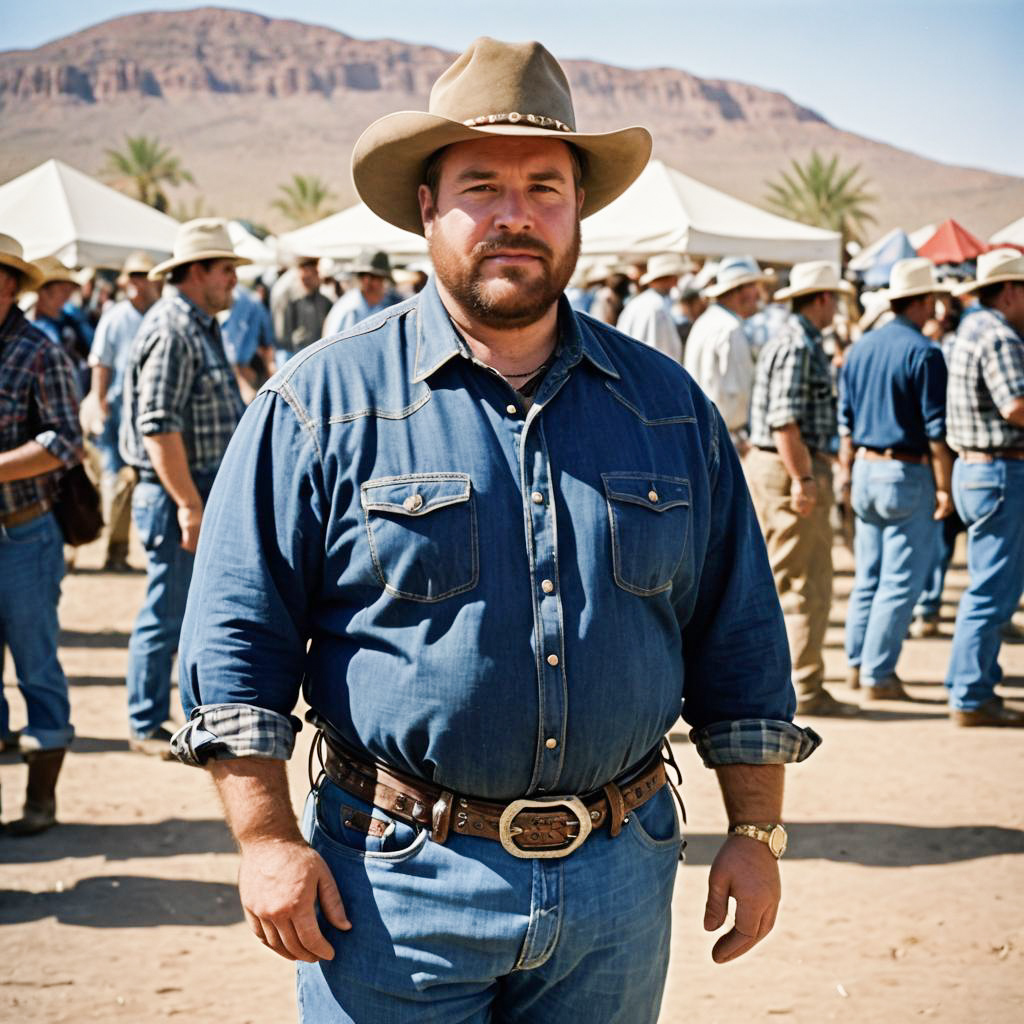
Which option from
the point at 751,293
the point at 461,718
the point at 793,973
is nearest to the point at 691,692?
the point at 461,718

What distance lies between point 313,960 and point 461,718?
0.46m

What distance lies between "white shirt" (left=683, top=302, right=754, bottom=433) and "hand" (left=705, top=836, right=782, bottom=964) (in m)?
6.84

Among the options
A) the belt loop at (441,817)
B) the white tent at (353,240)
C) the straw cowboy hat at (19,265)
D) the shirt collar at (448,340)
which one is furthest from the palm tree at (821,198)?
the belt loop at (441,817)

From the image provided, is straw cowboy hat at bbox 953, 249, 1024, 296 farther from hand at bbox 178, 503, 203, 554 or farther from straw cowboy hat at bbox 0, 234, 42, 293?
straw cowboy hat at bbox 0, 234, 42, 293

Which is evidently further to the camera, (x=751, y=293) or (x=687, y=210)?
(x=687, y=210)

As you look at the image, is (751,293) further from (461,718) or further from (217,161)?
(217,161)

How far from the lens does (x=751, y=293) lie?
9555 millimetres

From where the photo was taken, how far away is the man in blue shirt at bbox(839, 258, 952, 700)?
7133 millimetres

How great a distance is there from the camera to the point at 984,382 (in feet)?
21.9

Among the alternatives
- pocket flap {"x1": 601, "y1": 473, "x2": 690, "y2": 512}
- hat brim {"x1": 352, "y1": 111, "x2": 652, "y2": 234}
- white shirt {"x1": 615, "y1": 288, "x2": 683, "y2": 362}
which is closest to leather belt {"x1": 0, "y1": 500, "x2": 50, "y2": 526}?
hat brim {"x1": 352, "y1": 111, "x2": 652, "y2": 234}

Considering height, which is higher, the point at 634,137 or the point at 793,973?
the point at 634,137

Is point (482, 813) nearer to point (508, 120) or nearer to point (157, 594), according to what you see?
point (508, 120)

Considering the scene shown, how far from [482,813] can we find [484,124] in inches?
45.7

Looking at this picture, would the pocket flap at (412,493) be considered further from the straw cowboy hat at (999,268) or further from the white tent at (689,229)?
the white tent at (689,229)
